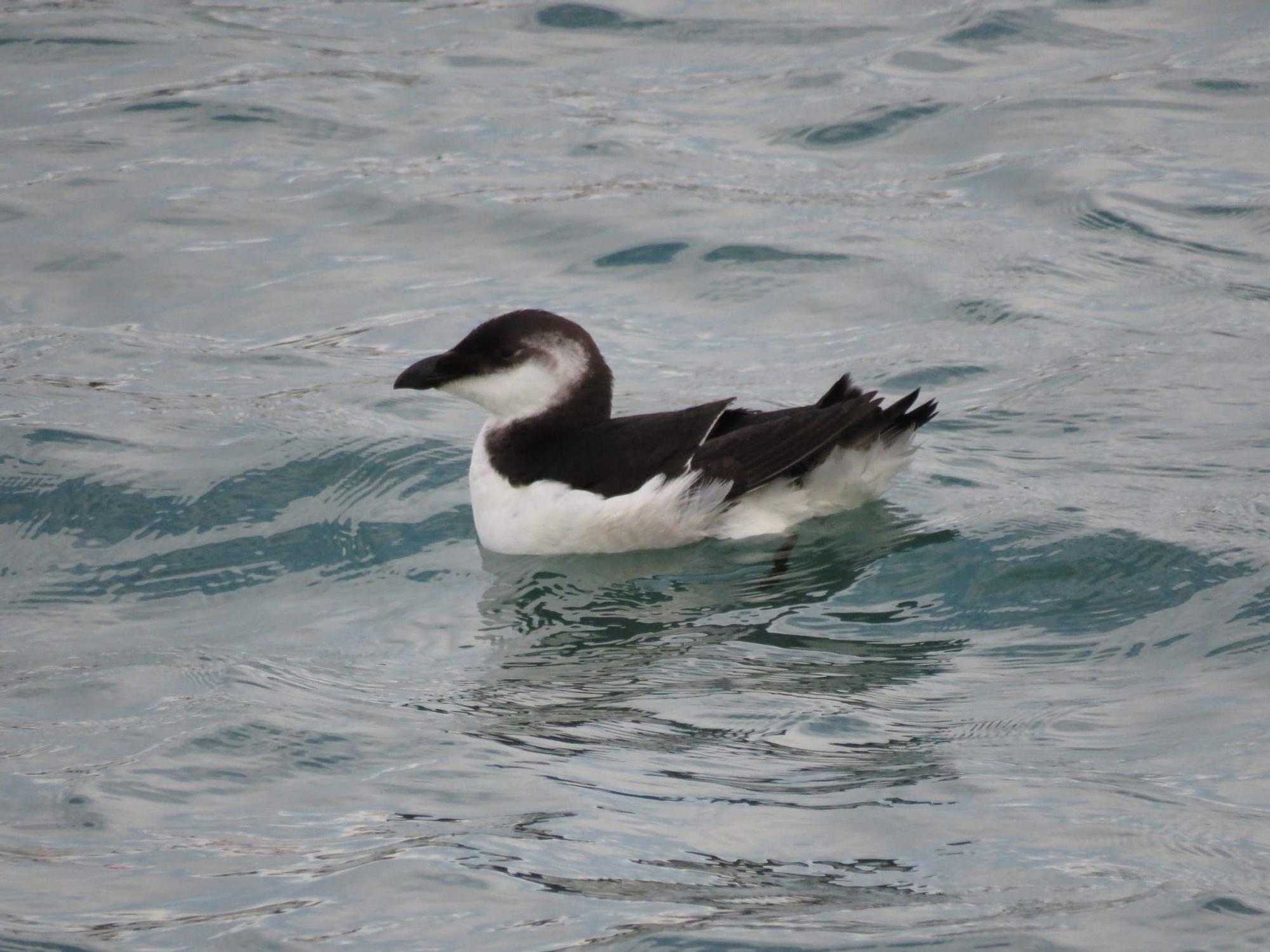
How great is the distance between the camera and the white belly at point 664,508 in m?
6.43

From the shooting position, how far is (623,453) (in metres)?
6.48

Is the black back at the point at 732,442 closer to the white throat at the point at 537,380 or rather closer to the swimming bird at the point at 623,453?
the swimming bird at the point at 623,453

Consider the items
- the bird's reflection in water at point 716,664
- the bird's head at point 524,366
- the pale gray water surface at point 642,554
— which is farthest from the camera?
the bird's head at point 524,366

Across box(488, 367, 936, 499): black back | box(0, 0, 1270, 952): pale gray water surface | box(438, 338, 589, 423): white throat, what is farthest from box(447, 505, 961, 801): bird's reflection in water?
box(438, 338, 589, 423): white throat

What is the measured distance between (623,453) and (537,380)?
1.94ft

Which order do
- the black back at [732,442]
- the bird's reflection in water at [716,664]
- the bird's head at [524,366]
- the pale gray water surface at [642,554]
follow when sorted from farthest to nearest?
the bird's head at [524,366]
the black back at [732,442]
the bird's reflection in water at [716,664]
the pale gray water surface at [642,554]

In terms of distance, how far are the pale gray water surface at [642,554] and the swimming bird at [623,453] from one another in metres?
0.15

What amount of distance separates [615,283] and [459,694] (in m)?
4.82

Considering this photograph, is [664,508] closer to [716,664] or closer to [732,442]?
[732,442]

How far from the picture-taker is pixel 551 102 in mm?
12383

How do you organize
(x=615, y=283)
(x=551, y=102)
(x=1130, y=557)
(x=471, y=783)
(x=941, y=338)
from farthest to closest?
(x=551, y=102)
(x=615, y=283)
(x=941, y=338)
(x=1130, y=557)
(x=471, y=783)

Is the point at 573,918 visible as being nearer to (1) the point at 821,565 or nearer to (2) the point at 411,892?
(2) the point at 411,892

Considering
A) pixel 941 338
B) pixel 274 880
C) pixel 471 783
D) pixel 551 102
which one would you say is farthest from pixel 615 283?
pixel 274 880

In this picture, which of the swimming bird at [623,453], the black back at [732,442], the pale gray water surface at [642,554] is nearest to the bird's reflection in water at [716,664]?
the pale gray water surface at [642,554]
